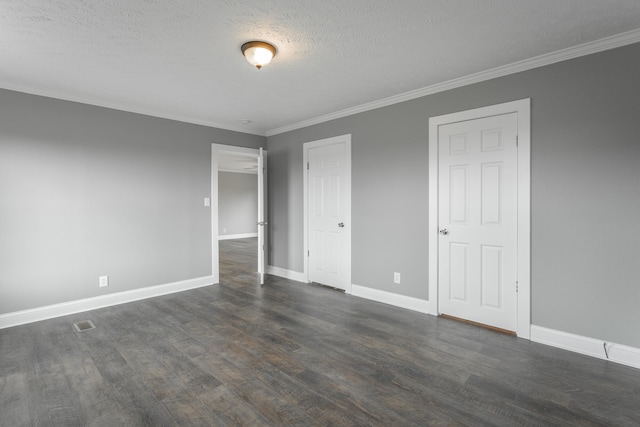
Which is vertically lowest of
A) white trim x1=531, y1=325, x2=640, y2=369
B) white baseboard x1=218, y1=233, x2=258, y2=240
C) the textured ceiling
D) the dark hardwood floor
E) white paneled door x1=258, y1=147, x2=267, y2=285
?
the dark hardwood floor

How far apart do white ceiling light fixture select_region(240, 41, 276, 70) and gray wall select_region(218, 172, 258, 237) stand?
8849mm

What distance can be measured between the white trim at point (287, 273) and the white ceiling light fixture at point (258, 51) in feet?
11.2

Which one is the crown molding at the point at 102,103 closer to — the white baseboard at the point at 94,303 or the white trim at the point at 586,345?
the white baseboard at the point at 94,303

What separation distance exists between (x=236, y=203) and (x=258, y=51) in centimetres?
933

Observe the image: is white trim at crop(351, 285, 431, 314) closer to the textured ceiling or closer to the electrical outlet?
the textured ceiling

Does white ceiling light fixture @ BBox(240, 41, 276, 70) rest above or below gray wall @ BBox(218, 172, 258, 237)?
above

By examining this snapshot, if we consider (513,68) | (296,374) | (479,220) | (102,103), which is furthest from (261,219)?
(513,68)

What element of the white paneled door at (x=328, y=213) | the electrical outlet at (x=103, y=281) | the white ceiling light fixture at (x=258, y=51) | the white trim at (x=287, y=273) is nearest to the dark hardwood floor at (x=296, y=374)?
the electrical outlet at (x=103, y=281)

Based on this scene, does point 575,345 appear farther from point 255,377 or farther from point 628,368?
point 255,377

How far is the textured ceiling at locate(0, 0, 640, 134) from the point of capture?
2.07 m

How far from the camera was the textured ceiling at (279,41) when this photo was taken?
207cm

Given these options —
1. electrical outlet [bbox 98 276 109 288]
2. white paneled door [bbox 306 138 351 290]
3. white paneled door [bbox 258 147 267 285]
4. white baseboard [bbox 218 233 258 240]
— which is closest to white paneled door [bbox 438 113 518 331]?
white paneled door [bbox 306 138 351 290]

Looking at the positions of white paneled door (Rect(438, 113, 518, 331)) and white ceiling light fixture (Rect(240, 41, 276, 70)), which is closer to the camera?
white ceiling light fixture (Rect(240, 41, 276, 70))

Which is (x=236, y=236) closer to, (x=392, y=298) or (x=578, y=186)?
(x=392, y=298)
